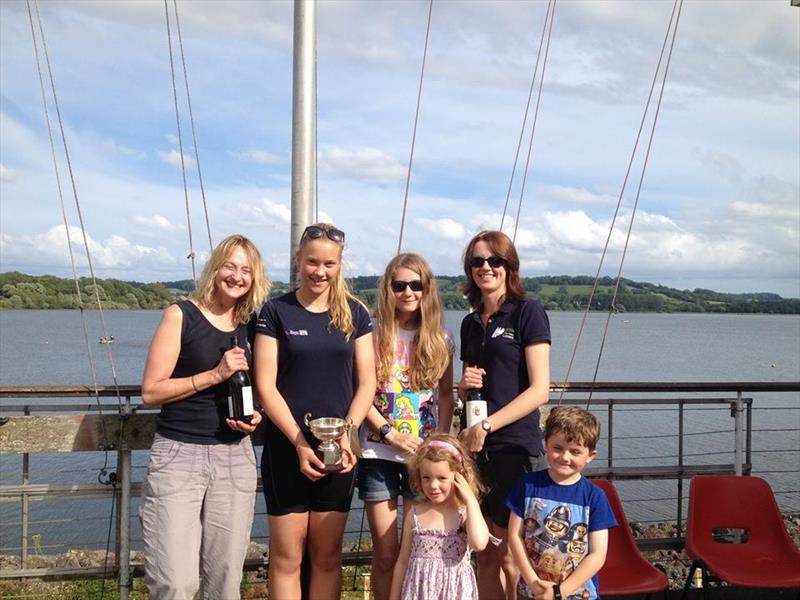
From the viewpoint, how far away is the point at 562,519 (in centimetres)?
335

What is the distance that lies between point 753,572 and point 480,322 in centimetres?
207

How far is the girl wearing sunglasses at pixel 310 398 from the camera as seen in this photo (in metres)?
3.38

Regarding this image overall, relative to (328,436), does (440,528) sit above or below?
below

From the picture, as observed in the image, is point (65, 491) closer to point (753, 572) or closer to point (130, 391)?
point (130, 391)

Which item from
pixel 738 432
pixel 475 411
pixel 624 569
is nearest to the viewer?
pixel 475 411

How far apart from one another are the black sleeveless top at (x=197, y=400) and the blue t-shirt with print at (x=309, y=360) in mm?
225

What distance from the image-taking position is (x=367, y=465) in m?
3.53

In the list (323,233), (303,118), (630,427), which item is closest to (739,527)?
(323,233)

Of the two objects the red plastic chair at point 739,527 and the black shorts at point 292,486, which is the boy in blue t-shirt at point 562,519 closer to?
the black shorts at point 292,486

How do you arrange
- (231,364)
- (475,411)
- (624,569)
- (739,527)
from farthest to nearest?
(739,527) < (624,569) < (475,411) < (231,364)

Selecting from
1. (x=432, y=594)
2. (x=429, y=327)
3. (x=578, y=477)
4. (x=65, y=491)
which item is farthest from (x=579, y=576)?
(x=65, y=491)

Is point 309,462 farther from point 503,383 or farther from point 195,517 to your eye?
point 503,383

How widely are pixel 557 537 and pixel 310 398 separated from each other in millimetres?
1184

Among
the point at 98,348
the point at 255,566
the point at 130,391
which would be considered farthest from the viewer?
the point at 98,348
